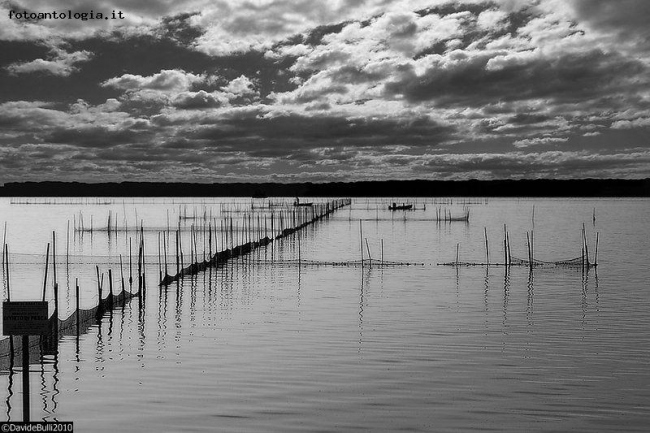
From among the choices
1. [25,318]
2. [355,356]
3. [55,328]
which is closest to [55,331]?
[55,328]

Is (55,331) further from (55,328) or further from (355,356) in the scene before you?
(355,356)

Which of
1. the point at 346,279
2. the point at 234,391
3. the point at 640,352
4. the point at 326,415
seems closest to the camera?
the point at 326,415

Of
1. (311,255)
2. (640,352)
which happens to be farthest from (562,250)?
(640,352)

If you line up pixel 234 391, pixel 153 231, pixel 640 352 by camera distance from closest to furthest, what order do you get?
pixel 234 391, pixel 640 352, pixel 153 231

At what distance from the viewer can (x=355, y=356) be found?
21188mm

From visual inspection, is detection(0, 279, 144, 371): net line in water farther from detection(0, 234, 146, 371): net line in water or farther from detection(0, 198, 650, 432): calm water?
detection(0, 198, 650, 432): calm water

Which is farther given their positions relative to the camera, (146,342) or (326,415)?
(146,342)

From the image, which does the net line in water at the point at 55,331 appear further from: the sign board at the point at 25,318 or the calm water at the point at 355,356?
the sign board at the point at 25,318

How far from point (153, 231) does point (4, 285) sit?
172 ft

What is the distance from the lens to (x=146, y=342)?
76.8 feet

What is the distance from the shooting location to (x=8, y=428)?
14.0 metres

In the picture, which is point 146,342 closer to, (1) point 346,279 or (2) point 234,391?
(2) point 234,391

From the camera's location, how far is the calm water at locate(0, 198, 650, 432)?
15.7m

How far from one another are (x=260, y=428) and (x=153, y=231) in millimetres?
78056
